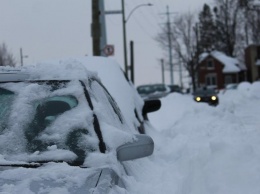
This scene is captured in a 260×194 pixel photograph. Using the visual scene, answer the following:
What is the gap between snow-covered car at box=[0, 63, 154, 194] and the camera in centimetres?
278

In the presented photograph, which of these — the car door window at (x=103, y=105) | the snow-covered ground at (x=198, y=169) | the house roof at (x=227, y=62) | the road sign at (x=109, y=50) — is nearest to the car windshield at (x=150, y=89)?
the road sign at (x=109, y=50)

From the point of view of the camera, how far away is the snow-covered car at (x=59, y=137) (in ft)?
9.13

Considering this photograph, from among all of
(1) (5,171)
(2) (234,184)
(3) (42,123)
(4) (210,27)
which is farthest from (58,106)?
(4) (210,27)

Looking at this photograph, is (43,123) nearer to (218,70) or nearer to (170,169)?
(170,169)

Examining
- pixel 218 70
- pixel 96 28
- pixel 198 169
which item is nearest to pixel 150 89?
pixel 96 28

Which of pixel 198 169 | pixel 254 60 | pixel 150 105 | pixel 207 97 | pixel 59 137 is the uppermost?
pixel 59 137

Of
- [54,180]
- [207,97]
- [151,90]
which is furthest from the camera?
[151,90]

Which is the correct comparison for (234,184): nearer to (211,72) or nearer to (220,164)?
(220,164)

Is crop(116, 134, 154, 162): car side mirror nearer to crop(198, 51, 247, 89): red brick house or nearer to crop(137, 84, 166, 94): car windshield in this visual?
crop(137, 84, 166, 94): car windshield

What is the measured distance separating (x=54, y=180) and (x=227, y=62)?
229 feet

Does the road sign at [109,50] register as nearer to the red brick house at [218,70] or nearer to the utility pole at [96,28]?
the utility pole at [96,28]

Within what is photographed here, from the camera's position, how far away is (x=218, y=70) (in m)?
72.3

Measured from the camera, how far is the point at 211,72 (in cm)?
7312

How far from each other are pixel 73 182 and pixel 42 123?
0.78 m
